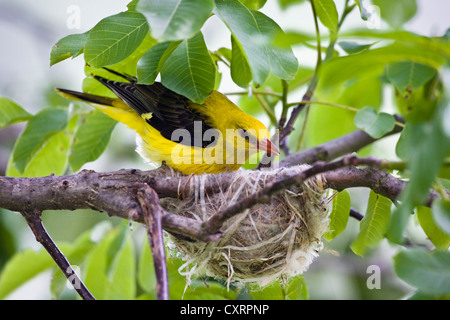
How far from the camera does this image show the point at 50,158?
385 centimetres

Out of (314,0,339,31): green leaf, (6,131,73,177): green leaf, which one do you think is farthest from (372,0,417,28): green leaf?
(6,131,73,177): green leaf

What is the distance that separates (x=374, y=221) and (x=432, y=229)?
0.99ft

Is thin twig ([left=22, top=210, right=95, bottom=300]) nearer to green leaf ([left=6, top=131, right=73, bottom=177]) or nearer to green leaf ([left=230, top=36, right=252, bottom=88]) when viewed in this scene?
green leaf ([left=6, top=131, right=73, bottom=177])

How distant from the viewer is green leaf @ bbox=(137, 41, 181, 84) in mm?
2756

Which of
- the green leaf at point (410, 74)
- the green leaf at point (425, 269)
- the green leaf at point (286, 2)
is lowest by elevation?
the green leaf at point (425, 269)

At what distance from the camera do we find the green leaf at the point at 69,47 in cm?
281

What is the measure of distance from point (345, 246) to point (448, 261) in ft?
A: 12.2

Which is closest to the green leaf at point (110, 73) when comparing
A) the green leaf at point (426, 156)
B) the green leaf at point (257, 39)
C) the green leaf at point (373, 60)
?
the green leaf at point (257, 39)

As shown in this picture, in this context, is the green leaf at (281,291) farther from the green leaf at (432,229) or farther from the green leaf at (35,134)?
the green leaf at (35,134)

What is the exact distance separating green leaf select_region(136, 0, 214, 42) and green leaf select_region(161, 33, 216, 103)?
0.60 metres

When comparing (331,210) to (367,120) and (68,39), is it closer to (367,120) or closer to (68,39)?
(367,120)

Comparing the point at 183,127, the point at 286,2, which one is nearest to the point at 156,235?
the point at 286,2

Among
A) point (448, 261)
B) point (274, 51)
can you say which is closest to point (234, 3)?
point (274, 51)

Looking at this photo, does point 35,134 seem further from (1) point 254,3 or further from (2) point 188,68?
(1) point 254,3
